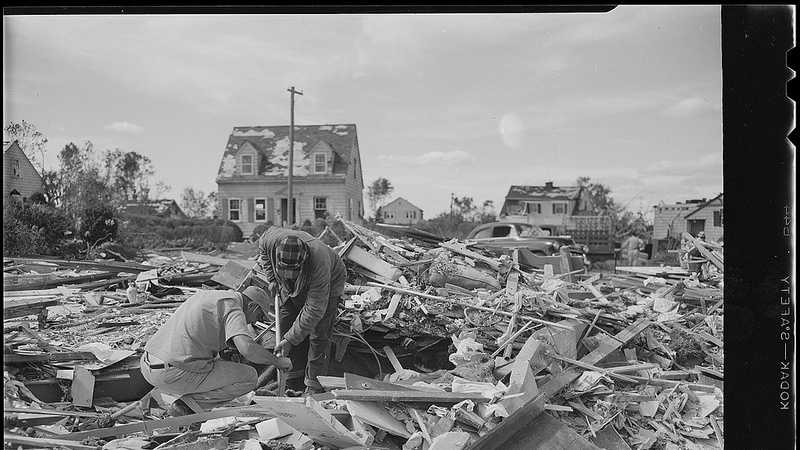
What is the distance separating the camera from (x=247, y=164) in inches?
158

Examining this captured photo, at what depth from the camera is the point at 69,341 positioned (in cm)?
373

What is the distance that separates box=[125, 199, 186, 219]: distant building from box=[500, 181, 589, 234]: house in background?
3.40 m

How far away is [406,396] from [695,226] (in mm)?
4009

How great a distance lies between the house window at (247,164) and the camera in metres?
3.85

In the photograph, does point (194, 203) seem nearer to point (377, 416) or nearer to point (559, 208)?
point (377, 416)

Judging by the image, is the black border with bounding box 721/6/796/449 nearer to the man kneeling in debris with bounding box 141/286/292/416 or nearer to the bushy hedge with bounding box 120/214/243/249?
the man kneeling in debris with bounding box 141/286/292/416

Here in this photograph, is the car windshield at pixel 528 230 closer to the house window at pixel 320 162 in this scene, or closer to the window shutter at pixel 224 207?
the house window at pixel 320 162

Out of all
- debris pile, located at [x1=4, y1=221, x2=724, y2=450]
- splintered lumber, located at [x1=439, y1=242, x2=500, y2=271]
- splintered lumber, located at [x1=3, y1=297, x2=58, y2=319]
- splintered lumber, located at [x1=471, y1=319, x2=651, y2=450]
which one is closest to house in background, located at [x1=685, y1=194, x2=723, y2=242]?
debris pile, located at [x1=4, y1=221, x2=724, y2=450]

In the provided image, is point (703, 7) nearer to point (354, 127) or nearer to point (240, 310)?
point (354, 127)

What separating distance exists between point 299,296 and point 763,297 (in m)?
3.05

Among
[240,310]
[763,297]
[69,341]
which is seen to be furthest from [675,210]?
[69,341]

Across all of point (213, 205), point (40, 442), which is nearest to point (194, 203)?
point (213, 205)

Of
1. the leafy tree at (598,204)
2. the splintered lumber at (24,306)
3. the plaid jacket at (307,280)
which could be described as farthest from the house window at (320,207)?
the leafy tree at (598,204)

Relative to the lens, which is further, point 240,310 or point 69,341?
point 69,341
